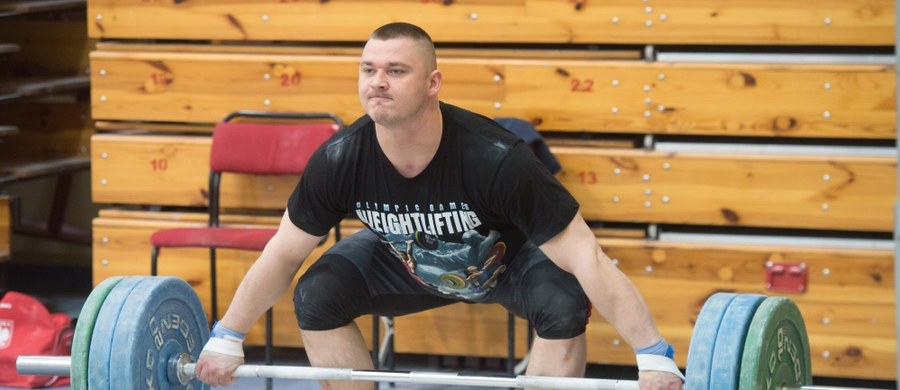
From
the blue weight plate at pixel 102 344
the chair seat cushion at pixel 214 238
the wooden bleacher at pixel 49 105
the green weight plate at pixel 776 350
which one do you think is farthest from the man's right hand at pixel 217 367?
the wooden bleacher at pixel 49 105

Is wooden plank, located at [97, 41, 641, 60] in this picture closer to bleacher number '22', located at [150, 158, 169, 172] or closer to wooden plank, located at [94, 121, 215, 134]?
wooden plank, located at [94, 121, 215, 134]

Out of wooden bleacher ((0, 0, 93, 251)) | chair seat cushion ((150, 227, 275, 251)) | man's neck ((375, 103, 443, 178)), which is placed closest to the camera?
man's neck ((375, 103, 443, 178))

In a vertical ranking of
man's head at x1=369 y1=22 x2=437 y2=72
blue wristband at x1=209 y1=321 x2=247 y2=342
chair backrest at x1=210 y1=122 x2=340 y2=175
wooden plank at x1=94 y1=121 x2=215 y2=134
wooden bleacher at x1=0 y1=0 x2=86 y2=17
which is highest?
wooden bleacher at x1=0 y1=0 x2=86 y2=17

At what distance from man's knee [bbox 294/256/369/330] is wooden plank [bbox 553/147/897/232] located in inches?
52.2

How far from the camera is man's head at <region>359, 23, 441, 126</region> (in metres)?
3.39

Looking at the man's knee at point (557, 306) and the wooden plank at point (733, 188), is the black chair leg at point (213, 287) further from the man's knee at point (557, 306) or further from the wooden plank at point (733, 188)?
the man's knee at point (557, 306)

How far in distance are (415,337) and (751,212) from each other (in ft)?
4.13

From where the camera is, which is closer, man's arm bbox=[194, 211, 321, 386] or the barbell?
the barbell

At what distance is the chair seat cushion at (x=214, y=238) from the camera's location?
4688 mm

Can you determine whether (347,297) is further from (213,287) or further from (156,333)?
(213,287)

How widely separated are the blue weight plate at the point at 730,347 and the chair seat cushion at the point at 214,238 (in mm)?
1864

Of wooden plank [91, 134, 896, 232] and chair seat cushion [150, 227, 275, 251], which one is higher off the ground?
wooden plank [91, 134, 896, 232]

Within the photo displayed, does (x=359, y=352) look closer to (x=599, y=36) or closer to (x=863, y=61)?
(x=599, y=36)

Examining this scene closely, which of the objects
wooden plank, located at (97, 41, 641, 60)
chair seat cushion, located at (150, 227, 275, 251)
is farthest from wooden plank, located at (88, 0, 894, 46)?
chair seat cushion, located at (150, 227, 275, 251)
